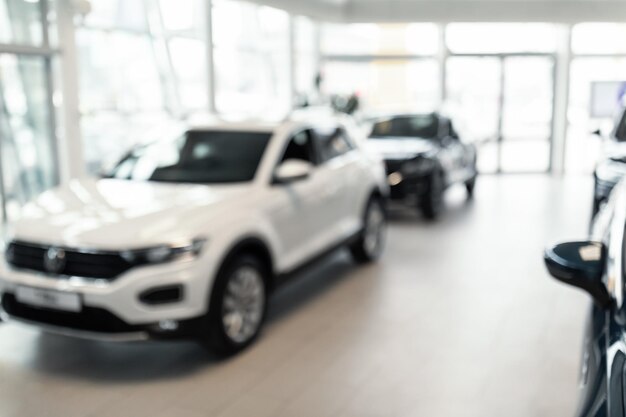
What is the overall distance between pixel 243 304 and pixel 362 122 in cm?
605

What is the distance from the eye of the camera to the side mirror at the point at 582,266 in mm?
2361

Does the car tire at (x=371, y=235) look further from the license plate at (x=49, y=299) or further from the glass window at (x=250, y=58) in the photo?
the glass window at (x=250, y=58)

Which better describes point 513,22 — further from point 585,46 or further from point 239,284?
point 239,284

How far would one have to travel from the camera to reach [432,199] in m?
8.17

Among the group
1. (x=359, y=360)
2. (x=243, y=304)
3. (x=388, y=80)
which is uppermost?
(x=388, y=80)

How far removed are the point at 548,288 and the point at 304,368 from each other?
8.14 feet

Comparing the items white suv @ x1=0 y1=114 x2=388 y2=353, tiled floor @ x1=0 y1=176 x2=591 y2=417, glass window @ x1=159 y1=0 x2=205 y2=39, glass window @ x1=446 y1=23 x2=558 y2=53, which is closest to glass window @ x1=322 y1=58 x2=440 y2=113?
glass window @ x1=446 y1=23 x2=558 y2=53

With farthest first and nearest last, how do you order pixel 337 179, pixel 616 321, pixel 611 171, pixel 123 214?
pixel 611 171 < pixel 337 179 < pixel 123 214 < pixel 616 321

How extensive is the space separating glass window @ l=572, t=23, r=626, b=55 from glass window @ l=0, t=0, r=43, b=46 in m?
9.57

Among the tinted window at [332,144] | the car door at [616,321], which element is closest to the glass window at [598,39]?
the tinted window at [332,144]

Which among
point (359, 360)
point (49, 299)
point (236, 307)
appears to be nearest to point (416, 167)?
point (359, 360)

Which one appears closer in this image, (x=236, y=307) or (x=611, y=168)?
(x=236, y=307)

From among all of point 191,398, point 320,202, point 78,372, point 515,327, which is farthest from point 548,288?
point 78,372

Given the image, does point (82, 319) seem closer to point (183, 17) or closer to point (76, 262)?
point (76, 262)
